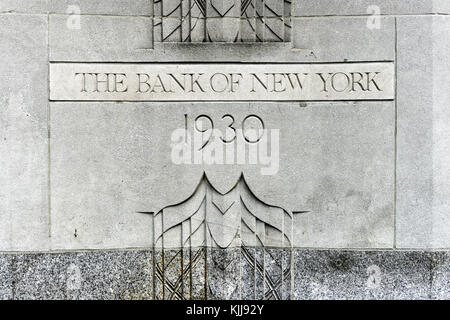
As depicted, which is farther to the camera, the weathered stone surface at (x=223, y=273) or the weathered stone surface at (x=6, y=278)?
the weathered stone surface at (x=223, y=273)

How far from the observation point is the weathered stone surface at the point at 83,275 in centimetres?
597

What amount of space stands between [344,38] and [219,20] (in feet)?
4.45

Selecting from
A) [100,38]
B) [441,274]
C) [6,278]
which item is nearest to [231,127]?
[100,38]

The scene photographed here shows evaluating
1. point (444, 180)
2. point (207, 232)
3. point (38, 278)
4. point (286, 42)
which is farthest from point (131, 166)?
point (444, 180)

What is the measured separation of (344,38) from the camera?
5.96 m

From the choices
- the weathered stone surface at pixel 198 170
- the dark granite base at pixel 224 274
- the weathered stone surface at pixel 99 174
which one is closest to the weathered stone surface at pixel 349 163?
the weathered stone surface at pixel 198 170

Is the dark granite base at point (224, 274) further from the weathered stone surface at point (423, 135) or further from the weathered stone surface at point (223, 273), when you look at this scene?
the weathered stone surface at point (423, 135)

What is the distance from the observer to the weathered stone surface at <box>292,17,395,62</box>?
19.5 ft

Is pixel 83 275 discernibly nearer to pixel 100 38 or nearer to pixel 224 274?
pixel 224 274

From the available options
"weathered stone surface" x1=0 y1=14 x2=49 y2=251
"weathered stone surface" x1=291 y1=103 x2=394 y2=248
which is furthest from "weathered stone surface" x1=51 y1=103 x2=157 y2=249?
"weathered stone surface" x1=291 y1=103 x2=394 y2=248

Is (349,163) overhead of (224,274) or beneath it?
overhead

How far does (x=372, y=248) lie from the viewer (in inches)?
237

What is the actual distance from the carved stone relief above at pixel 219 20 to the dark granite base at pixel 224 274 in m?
2.32

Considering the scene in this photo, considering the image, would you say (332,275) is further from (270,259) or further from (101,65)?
(101,65)
